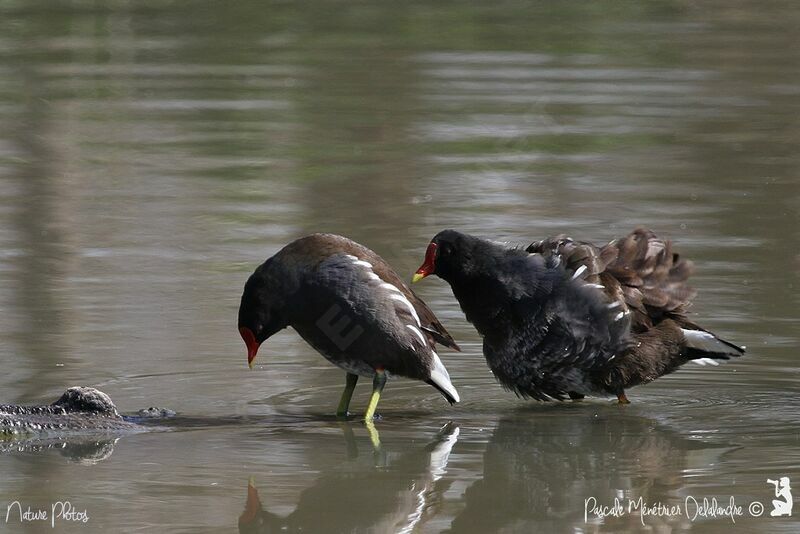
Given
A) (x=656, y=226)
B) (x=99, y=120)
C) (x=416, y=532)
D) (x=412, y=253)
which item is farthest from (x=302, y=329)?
(x=99, y=120)

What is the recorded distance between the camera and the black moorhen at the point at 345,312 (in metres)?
7.81

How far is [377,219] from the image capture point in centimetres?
1203

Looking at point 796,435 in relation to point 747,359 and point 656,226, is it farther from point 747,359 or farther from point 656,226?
point 656,226

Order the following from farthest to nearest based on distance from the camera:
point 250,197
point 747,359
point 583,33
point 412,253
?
1. point 583,33
2. point 250,197
3. point 412,253
4. point 747,359

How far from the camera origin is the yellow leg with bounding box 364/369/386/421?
7.85 metres

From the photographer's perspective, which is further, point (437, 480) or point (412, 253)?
point (412, 253)

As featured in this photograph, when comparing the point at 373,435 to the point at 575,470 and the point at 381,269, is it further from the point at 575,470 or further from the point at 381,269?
the point at 575,470

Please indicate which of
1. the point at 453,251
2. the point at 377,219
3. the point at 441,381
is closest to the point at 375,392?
the point at 441,381

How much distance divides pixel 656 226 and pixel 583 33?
33.8 ft

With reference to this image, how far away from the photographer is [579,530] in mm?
6227

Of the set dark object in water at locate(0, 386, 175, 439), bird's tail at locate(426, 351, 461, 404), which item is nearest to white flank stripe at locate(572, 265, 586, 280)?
bird's tail at locate(426, 351, 461, 404)

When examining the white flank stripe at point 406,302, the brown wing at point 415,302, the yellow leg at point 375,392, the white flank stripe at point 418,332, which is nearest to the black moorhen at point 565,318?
the brown wing at point 415,302

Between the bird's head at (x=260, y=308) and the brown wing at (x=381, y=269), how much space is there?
0.98 ft

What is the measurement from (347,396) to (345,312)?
463 mm
